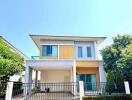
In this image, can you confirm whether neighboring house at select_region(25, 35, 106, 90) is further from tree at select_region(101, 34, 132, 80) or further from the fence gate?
the fence gate

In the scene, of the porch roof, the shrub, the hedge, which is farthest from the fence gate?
the shrub

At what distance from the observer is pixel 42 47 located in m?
18.4

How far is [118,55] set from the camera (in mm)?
15781

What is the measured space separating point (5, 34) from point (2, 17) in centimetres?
350

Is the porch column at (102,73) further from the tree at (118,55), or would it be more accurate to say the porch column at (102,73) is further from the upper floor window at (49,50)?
the upper floor window at (49,50)

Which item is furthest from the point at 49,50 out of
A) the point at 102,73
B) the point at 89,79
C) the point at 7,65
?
the point at 102,73

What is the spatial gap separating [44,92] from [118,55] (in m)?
9.37

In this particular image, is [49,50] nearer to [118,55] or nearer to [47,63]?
[47,63]

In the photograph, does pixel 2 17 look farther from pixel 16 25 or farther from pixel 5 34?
pixel 5 34

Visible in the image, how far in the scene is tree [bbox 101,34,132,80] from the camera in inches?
531

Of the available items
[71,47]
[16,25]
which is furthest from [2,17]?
[71,47]

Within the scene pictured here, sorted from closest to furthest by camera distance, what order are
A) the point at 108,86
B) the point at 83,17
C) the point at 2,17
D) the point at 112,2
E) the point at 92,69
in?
the point at 112,2 → the point at 108,86 → the point at 83,17 → the point at 2,17 → the point at 92,69

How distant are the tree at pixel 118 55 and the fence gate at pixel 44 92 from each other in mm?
4226

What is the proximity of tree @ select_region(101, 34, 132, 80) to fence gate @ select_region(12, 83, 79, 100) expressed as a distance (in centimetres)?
423
